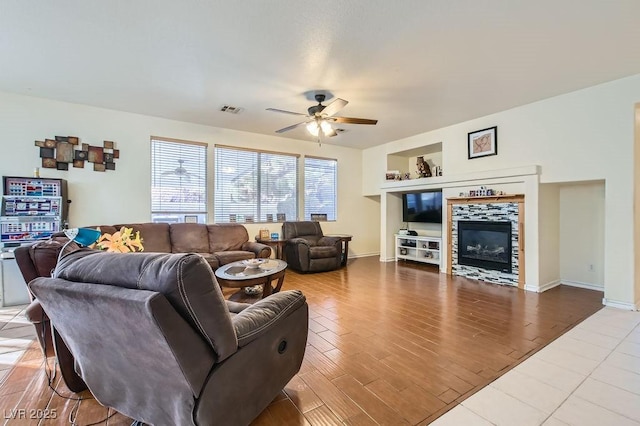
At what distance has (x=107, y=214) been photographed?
455 centimetres

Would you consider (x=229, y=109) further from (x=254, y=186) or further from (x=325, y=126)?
(x=254, y=186)

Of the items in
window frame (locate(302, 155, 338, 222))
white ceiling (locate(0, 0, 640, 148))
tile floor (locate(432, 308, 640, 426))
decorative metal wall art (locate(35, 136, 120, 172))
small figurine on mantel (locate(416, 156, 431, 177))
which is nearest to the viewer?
tile floor (locate(432, 308, 640, 426))

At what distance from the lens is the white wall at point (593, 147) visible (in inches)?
136

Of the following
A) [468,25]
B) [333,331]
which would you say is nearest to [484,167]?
[468,25]

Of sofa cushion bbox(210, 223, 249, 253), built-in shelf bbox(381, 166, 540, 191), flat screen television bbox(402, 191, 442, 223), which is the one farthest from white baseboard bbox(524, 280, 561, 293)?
sofa cushion bbox(210, 223, 249, 253)

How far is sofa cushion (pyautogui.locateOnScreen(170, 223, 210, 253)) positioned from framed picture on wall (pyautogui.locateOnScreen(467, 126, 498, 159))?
15.8 ft

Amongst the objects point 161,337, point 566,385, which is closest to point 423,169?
point 566,385

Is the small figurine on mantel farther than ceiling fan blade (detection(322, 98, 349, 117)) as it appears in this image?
Yes

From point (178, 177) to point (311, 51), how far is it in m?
3.50

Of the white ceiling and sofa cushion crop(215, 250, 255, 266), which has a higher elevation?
the white ceiling

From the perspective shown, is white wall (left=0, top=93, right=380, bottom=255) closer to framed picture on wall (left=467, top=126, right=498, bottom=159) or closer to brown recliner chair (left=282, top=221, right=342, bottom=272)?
brown recliner chair (left=282, top=221, right=342, bottom=272)

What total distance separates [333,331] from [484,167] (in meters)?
3.88

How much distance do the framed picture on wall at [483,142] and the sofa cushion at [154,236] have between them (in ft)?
17.3

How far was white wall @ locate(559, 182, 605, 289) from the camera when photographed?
13.9ft
